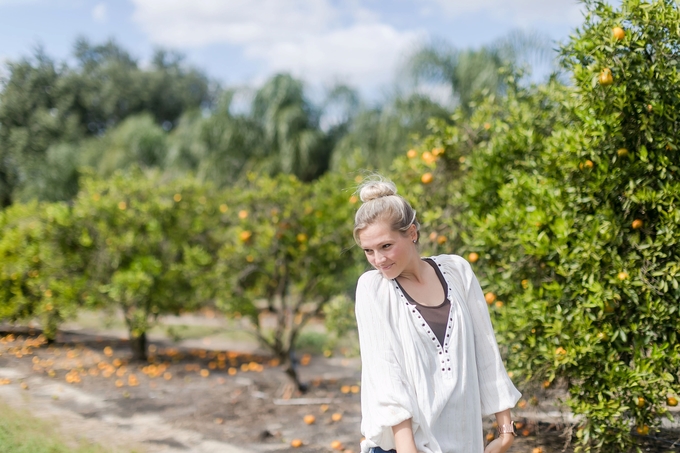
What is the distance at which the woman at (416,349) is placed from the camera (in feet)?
6.70

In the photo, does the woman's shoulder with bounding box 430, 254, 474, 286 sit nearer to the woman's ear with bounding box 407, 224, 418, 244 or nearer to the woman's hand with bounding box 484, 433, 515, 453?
the woman's ear with bounding box 407, 224, 418, 244

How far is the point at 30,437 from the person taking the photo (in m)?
4.23

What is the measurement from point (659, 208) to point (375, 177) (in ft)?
5.92

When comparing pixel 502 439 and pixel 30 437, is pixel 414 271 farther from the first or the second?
pixel 30 437

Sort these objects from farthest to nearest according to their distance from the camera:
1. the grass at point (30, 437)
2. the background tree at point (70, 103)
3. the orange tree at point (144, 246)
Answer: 1. the background tree at point (70, 103)
2. the orange tree at point (144, 246)
3. the grass at point (30, 437)

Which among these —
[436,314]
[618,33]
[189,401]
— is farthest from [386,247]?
[189,401]

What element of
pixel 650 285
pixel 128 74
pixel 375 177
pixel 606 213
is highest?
pixel 128 74

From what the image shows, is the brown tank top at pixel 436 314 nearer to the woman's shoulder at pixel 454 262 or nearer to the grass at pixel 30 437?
the woman's shoulder at pixel 454 262

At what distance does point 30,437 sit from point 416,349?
11.1 ft

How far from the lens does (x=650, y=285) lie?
333 cm

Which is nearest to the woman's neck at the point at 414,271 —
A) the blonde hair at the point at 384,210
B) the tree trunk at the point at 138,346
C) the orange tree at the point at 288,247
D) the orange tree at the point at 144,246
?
the blonde hair at the point at 384,210

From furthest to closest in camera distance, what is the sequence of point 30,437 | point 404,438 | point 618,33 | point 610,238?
point 30,437 < point 610,238 < point 618,33 < point 404,438

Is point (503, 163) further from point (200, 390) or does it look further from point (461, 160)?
point (200, 390)

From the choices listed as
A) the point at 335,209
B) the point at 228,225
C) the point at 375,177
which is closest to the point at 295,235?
the point at 335,209
